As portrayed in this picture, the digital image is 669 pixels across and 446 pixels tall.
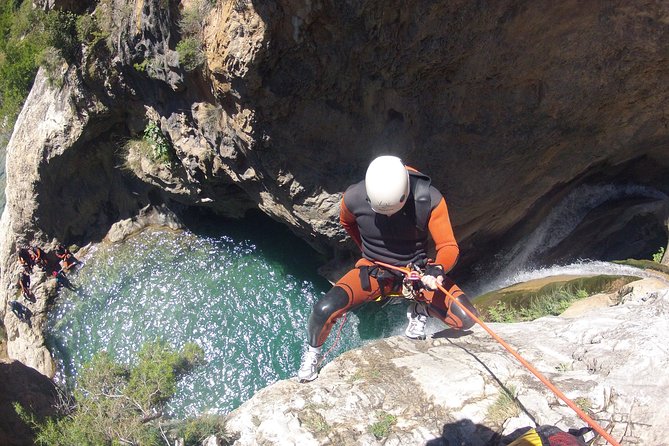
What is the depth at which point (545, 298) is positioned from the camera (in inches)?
212

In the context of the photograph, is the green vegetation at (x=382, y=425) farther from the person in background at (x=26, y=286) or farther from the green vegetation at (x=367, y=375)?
the person in background at (x=26, y=286)

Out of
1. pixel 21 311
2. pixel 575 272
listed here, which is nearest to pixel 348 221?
pixel 575 272

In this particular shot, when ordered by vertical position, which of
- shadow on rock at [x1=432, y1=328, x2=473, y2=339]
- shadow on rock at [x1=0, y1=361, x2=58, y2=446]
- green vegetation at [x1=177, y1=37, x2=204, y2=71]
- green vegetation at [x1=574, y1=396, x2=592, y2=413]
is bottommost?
shadow on rock at [x1=0, y1=361, x2=58, y2=446]

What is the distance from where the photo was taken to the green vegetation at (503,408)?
340cm

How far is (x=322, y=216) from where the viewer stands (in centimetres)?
653

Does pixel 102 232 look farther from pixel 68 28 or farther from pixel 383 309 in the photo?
pixel 383 309

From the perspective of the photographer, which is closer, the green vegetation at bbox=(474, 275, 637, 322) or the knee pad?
the knee pad

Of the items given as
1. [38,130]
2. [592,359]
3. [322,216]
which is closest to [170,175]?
[38,130]

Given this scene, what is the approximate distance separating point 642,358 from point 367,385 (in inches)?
85.4

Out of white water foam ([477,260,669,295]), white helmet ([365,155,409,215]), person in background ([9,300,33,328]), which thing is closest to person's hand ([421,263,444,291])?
white helmet ([365,155,409,215])

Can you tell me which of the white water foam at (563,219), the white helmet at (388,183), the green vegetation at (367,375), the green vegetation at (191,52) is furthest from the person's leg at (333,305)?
the white water foam at (563,219)

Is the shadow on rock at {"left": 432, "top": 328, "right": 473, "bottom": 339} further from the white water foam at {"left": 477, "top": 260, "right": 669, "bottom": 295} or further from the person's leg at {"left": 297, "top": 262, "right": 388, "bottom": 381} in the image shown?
the white water foam at {"left": 477, "top": 260, "right": 669, "bottom": 295}

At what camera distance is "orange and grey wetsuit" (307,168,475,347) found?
380cm

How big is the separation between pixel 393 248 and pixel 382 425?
151cm
